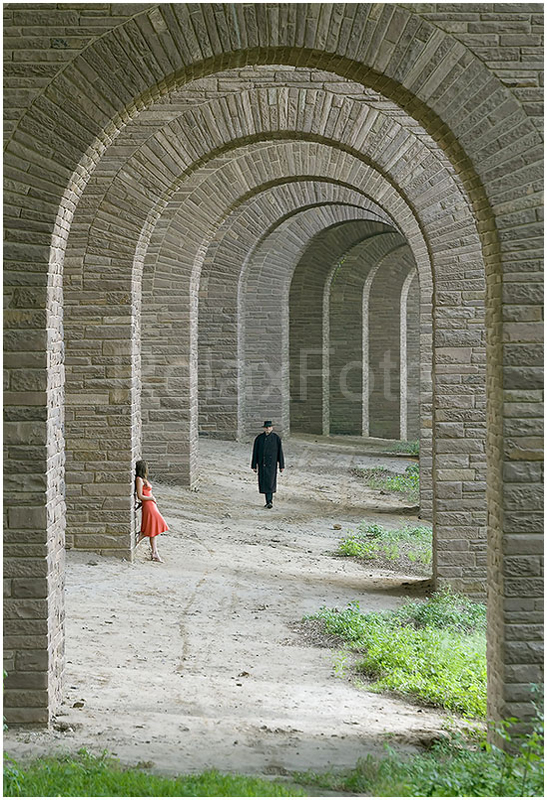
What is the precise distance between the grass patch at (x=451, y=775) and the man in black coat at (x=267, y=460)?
10.1 meters

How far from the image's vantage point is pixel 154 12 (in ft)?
19.7

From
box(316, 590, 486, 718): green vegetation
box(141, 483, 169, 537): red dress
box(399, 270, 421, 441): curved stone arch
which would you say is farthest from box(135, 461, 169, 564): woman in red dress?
box(399, 270, 421, 441): curved stone arch

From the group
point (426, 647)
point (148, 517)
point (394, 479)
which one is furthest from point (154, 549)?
point (394, 479)

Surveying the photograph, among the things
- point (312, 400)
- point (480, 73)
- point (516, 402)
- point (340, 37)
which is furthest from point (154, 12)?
point (312, 400)

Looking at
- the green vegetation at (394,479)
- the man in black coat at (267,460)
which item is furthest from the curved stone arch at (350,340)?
the man in black coat at (267,460)

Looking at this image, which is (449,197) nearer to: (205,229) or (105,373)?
(105,373)

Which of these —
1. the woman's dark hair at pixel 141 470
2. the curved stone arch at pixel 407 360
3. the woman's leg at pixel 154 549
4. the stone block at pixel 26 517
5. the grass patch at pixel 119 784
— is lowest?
the grass patch at pixel 119 784

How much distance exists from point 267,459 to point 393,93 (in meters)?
10.2

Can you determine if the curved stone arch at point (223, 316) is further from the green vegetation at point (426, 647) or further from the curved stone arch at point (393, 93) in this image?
the curved stone arch at point (393, 93)

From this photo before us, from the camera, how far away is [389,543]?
13695 mm

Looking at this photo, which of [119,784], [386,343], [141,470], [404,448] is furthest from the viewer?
[386,343]

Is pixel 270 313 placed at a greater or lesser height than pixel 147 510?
greater

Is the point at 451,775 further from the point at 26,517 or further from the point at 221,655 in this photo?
the point at 221,655

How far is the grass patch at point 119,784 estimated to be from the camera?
16.7 feet
